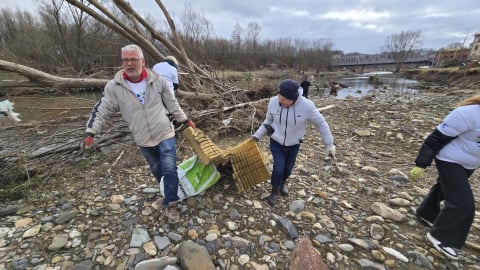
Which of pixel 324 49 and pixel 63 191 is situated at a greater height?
pixel 324 49

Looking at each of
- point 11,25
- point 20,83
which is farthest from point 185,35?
point 11,25

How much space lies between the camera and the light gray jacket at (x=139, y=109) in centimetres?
229

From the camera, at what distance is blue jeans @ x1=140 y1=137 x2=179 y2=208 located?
2461mm

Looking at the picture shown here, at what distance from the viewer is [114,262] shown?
2094mm

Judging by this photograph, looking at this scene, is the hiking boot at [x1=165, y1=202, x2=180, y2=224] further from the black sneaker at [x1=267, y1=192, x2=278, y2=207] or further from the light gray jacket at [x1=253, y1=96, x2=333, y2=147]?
the light gray jacket at [x1=253, y1=96, x2=333, y2=147]

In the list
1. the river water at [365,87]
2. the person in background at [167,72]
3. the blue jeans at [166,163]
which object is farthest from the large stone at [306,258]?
the river water at [365,87]

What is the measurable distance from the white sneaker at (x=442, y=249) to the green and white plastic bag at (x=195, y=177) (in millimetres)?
2296

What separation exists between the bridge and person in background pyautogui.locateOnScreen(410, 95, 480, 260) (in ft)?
238

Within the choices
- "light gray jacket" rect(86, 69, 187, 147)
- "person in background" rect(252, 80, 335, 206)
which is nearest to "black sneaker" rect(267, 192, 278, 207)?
"person in background" rect(252, 80, 335, 206)

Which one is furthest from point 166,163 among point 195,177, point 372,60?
point 372,60

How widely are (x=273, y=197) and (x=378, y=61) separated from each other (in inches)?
3178

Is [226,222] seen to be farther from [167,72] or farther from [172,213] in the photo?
[167,72]

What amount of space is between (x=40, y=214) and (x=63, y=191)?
0.55 metres

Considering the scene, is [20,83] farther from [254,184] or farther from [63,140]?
[254,184]
